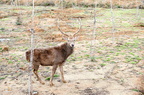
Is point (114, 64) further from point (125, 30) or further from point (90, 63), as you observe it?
point (125, 30)

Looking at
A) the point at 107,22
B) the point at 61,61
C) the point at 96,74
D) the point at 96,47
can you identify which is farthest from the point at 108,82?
the point at 107,22

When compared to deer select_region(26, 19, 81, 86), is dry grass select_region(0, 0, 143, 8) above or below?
above

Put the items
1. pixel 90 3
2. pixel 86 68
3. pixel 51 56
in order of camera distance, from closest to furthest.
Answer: pixel 51 56
pixel 86 68
pixel 90 3

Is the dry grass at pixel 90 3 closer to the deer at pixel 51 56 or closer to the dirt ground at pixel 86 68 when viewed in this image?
the dirt ground at pixel 86 68

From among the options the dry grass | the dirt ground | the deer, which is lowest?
the dirt ground

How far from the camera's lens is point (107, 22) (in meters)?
21.0

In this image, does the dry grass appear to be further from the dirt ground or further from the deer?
the deer

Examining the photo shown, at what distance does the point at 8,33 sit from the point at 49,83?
386 inches

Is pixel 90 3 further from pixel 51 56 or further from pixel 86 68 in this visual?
pixel 51 56

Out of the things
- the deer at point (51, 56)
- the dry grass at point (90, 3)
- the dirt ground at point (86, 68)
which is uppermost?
the dry grass at point (90, 3)

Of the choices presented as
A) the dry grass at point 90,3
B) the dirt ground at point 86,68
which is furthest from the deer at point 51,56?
the dry grass at point 90,3

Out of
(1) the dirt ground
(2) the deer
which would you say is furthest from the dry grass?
(2) the deer

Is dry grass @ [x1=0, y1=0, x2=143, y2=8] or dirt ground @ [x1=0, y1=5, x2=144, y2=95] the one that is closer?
dirt ground @ [x1=0, y1=5, x2=144, y2=95]

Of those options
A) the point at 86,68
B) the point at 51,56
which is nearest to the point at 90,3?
the point at 86,68
